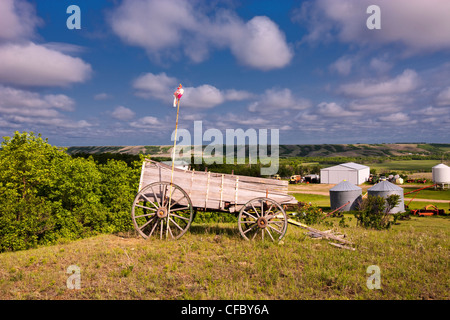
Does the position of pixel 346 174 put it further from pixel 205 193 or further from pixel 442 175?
pixel 205 193

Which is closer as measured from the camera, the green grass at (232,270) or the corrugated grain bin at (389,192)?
the green grass at (232,270)

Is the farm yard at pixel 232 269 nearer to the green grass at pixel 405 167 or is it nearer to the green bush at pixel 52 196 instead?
the green bush at pixel 52 196

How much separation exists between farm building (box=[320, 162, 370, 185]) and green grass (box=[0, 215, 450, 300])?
5734 centimetres

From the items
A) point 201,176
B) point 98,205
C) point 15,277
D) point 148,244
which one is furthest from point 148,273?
point 98,205

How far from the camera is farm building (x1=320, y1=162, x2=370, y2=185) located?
64.4 m

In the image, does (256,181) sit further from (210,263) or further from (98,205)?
(98,205)

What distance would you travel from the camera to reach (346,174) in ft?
218

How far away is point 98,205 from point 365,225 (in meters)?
17.1

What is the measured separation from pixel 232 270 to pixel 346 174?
212 ft

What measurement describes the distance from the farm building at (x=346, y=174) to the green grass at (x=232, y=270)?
57340mm

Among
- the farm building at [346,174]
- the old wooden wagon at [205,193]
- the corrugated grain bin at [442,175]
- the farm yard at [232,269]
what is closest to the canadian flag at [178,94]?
the old wooden wagon at [205,193]

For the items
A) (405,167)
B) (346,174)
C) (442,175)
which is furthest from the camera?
(405,167)

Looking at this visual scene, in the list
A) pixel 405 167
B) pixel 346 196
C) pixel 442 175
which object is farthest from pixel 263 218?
pixel 405 167

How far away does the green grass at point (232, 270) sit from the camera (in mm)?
6586
